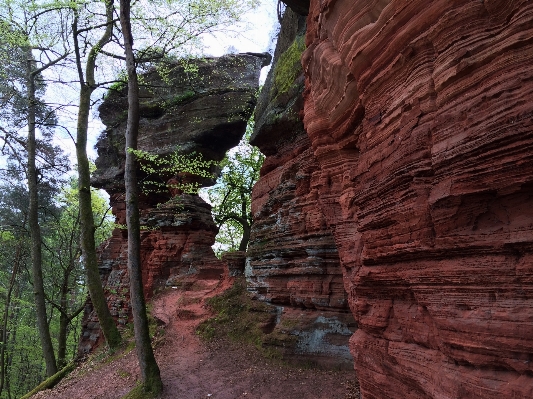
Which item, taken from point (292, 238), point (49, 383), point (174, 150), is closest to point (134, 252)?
point (292, 238)

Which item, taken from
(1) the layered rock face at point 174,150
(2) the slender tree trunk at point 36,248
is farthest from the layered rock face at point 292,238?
(2) the slender tree trunk at point 36,248

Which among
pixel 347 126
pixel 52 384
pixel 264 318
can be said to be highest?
pixel 347 126

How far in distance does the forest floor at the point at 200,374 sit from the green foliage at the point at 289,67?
8.29m

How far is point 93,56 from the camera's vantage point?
39.1 feet

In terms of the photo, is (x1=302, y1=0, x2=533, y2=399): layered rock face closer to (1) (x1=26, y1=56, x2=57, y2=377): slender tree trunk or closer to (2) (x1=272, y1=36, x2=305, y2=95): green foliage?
(2) (x1=272, y1=36, x2=305, y2=95): green foliage

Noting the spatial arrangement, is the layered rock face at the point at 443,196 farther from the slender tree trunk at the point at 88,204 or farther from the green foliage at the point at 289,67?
the slender tree trunk at the point at 88,204

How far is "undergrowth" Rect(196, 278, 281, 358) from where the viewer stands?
1026cm

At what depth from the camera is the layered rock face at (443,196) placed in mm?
2785

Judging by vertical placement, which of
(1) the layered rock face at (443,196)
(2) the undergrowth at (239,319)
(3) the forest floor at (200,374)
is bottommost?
(3) the forest floor at (200,374)

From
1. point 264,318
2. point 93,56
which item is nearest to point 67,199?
point 93,56

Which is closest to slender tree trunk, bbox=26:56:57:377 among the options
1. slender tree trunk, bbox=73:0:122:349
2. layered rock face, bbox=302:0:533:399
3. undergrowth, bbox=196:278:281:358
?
slender tree trunk, bbox=73:0:122:349

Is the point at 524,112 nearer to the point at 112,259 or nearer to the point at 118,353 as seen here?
the point at 118,353

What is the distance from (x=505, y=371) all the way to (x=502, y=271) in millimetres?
800

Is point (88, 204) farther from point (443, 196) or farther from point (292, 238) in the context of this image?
point (443, 196)
